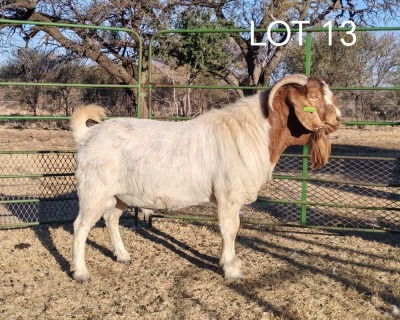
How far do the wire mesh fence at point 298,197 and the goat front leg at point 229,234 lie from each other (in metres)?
1.52

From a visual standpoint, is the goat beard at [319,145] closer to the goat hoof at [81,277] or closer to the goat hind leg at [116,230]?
the goat hind leg at [116,230]

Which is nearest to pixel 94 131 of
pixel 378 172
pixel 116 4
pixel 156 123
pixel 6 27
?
pixel 156 123

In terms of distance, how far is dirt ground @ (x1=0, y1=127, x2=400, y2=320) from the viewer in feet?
13.5

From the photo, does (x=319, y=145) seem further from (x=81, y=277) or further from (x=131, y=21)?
(x=131, y=21)

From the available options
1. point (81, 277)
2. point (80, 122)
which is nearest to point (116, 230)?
point (81, 277)

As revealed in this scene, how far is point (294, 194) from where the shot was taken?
9141 millimetres

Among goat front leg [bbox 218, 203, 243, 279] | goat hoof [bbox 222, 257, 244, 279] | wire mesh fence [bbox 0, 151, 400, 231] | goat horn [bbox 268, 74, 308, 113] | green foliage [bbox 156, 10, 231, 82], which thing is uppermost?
green foliage [bbox 156, 10, 231, 82]

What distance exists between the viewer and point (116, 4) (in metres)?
Result: 13.5

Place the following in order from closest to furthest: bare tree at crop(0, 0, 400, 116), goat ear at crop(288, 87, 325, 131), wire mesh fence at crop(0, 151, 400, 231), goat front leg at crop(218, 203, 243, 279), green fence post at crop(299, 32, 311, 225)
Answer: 1. goat ear at crop(288, 87, 325, 131)
2. goat front leg at crop(218, 203, 243, 279)
3. green fence post at crop(299, 32, 311, 225)
4. wire mesh fence at crop(0, 151, 400, 231)
5. bare tree at crop(0, 0, 400, 116)

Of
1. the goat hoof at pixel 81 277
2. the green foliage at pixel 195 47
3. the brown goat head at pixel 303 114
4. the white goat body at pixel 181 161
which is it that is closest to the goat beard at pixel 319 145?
the brown goat head at pixel 303 114

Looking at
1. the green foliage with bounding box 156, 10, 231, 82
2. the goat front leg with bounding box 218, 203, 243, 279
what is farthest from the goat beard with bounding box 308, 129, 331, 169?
the green foliage with bounding box 156, 10, 231, 82

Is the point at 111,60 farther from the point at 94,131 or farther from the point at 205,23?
the point at 94,131

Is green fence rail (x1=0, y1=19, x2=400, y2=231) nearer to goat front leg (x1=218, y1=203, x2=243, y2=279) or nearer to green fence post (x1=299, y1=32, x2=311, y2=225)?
green fence post (x1=299, y1=32, x2=311, y2=225)

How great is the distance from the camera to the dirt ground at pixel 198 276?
4.12 meters
